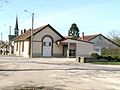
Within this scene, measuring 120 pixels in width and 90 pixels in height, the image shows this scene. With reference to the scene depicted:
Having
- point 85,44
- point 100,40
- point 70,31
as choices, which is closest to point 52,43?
point 85,44

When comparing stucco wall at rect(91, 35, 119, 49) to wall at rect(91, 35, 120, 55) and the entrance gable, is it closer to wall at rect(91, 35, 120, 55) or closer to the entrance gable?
wall at rect(91, 35, 120, 55)

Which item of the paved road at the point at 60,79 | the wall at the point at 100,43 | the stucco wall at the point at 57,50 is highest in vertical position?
the wall at the point at 100,43

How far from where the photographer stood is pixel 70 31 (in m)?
108

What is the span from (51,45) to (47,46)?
0.85 metres

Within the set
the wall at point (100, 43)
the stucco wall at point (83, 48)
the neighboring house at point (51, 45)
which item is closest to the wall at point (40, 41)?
the neighboring house at point (51, 45)

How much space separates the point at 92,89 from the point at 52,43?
37.9 m

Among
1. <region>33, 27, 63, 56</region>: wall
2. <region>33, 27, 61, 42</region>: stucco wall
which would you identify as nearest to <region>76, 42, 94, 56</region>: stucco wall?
<region>33, 27, 63, 56</region>: wall

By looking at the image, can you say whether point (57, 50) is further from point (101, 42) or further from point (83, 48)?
point (101, 42)

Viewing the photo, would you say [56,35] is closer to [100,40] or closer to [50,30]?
[50,30]

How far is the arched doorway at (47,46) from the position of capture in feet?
165

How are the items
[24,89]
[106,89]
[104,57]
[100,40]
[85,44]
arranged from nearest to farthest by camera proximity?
[24,89] < [106,89] < [104,57] < [85,44] < [100,40]

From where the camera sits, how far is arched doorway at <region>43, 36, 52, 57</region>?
50.2 m

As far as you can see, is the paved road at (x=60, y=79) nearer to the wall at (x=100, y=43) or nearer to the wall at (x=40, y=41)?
the wall at (x=40, y=41)

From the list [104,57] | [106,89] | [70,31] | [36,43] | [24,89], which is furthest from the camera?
[70,31]
